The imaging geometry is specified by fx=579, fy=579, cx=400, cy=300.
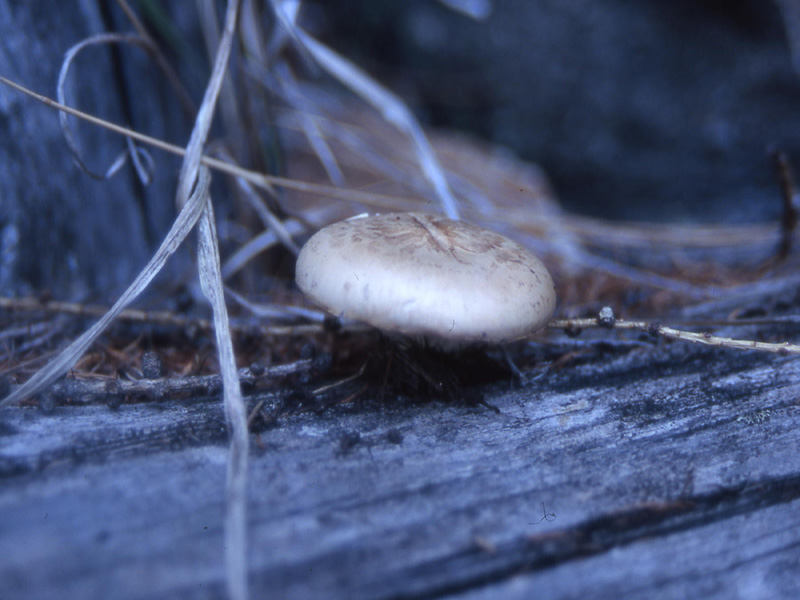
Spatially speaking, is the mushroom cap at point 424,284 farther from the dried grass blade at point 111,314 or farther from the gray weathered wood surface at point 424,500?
the dried grass blade at point 111,314

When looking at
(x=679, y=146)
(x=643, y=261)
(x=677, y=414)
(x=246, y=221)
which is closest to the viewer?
(x=677, y=414)

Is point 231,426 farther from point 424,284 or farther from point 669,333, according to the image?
point 669,333

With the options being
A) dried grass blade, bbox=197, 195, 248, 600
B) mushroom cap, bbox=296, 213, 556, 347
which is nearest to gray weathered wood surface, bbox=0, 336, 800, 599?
dried grass blade, bbox=197, 195, 248, 600

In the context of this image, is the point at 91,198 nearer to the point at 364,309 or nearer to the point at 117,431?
the point at 117,431

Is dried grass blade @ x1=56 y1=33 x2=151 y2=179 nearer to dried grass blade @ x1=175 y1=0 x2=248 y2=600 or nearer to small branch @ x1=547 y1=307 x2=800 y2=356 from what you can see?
dried grass blade @ x1=175 y1=0 x2=248 y2=600

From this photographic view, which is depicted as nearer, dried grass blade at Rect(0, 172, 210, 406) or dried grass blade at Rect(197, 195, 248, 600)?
dried grass blade at Rect(197, 195, 248, 600)

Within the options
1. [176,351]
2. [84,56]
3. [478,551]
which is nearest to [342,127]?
[84,56]
